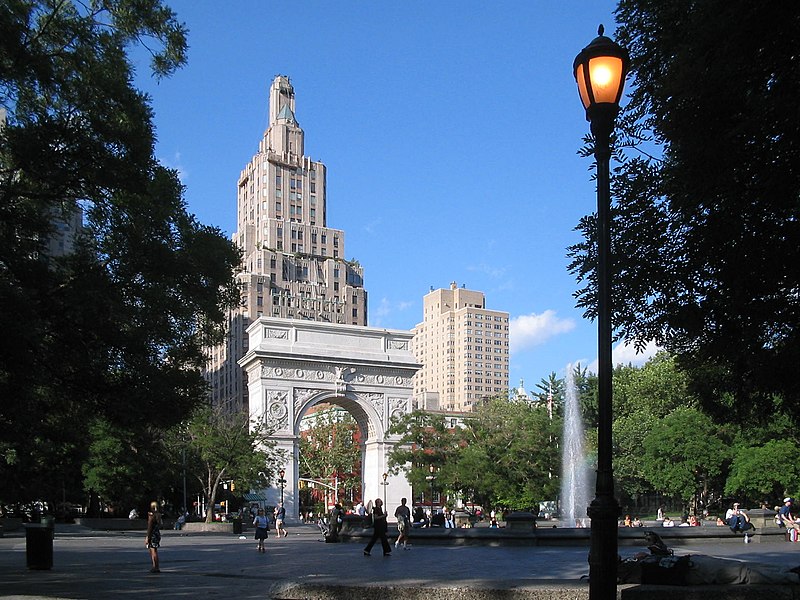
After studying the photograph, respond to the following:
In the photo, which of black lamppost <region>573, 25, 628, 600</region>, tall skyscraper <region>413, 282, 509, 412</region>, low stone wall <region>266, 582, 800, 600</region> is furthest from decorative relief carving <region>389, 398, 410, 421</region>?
tall skyscraper <region>413, 282, 509, 412</region>

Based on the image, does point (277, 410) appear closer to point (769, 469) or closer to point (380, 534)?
point (769, 469)

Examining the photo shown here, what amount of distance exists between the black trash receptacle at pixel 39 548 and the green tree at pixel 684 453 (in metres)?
42.1

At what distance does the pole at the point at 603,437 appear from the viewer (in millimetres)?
6883

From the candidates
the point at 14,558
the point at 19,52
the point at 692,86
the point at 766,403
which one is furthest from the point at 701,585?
the point at 14,558

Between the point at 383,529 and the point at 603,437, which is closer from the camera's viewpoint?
the point at 603,437

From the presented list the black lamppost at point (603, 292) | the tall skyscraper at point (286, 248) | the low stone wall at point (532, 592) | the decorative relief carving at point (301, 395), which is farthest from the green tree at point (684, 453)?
the tall skyscraper at point (286, 248)

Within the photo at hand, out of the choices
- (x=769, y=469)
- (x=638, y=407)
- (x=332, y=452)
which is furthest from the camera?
(x=332, y=452)

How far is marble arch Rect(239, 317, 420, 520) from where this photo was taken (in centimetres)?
5875

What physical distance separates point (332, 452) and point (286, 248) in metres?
50.1

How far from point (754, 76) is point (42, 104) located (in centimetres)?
1026

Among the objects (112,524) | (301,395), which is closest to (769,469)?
(301,395)

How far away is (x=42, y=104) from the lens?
14.3 meters

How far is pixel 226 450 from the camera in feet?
163

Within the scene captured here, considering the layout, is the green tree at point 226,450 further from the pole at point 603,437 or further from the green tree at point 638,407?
the pole at point 603,437
